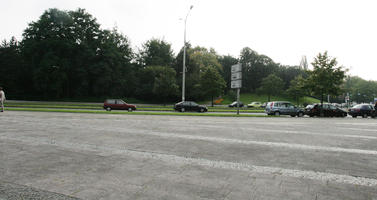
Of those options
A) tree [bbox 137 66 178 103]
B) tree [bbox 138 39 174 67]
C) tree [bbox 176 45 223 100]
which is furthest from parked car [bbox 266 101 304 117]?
tree [bbox 138 39 174 67]

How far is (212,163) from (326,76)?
2618 cm

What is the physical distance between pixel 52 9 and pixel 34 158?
49902 millimetres

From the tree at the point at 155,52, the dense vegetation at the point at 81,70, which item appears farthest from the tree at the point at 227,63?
the tree at the point at 155,52

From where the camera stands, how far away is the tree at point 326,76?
82.8 feet

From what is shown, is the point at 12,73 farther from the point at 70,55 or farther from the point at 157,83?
the point at 157,83

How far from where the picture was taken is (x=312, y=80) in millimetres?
26031

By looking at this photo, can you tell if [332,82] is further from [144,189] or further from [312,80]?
[144,189]

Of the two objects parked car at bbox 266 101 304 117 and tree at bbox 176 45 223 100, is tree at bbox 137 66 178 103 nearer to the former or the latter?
tree at bbox 176 45 223 100

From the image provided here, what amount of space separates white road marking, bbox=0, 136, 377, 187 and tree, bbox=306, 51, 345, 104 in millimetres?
25450

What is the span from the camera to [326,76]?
25.1 meters

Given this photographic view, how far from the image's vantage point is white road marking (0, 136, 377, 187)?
3.27 meters

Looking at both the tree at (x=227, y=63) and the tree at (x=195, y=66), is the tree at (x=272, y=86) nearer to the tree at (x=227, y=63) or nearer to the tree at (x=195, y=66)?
the tree at (x=195, y=66)

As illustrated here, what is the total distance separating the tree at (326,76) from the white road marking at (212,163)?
25450 mm

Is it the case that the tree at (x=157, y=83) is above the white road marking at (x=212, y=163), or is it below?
above
